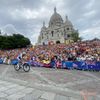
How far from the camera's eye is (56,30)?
105688mm

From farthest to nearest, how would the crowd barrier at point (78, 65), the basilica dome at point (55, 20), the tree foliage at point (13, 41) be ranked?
the basilica dome at point (55, 20) < the tree foliage at point (13, 41) < the crowd barrier at point (78, 65)

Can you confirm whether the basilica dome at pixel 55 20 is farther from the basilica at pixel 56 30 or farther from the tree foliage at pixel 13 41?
the tree foliage at pixel 13 41

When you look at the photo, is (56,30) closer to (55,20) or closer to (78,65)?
(55,20)

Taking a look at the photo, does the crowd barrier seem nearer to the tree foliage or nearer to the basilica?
the tree foliage

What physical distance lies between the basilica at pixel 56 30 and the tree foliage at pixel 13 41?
18.2 m

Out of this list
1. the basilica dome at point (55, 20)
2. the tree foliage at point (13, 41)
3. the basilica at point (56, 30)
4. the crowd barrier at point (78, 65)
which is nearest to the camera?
the crowd barrier at point (78, 65)

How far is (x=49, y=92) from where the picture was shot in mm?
7984

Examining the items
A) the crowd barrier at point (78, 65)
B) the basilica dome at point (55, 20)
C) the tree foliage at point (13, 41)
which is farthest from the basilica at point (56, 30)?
the crowd barrier at point (78, 65)

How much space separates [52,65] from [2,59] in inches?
466

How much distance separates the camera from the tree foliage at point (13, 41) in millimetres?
74938

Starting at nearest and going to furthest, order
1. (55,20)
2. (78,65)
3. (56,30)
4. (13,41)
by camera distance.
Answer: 1. (78,65)
2. (13,41)
3. (55,20)
4. (56,30)

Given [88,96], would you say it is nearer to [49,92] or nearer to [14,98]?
[49,92]

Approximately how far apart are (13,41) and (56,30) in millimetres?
33192

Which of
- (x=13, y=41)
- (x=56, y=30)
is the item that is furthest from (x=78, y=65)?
(x=56, y=30)
